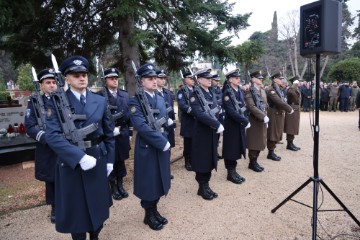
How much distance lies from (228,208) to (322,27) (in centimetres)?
291

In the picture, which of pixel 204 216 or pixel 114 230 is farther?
pixel 204 216

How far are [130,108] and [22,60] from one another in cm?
698

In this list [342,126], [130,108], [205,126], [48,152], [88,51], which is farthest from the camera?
[342,126]

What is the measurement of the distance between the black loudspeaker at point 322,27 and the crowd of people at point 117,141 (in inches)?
66.3

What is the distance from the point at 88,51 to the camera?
32.5 feet

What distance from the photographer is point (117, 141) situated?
4.87m

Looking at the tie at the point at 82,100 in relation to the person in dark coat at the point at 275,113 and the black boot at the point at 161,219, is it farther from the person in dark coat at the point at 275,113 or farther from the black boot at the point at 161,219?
the person in dark coat at the point at 275,113

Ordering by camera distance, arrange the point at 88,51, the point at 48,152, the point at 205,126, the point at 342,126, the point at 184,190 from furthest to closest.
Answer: the point at 342,126 < the point at 88,51 < the point at 184,190 < the point at 205,126 < the point at 48,152

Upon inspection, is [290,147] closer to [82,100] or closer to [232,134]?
[232,134]

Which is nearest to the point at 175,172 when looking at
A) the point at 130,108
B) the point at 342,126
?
the point at 130,108

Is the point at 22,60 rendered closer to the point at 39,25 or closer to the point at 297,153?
the point at 39,25

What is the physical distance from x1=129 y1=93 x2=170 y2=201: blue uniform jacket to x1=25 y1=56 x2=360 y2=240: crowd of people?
0.04ft

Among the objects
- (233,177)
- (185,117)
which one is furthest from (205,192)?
(185,117)

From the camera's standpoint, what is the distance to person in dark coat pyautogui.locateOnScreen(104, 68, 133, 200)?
4.86 meters
